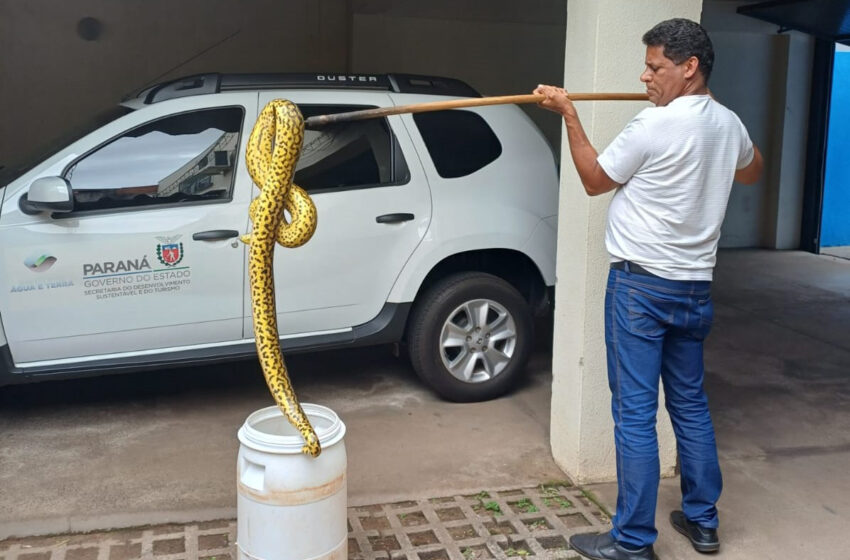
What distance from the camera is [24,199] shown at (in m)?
4.33

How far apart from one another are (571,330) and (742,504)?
3.64ft

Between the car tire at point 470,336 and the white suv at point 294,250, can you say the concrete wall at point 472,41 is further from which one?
the car tire at point 470,336

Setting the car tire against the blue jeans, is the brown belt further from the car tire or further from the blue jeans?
the car tire

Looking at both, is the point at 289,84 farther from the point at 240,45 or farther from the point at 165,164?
the point at 240,45

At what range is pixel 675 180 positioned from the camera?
3.07 metres

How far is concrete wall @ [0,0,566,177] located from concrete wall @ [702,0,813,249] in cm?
259

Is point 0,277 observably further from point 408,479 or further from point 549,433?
point 549,433

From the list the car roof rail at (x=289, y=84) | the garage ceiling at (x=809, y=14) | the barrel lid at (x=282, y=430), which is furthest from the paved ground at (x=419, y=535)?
the garage ceiling at (x=809, y=14)

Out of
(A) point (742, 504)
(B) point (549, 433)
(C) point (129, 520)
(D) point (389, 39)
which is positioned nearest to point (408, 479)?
(B) point (549, 433)

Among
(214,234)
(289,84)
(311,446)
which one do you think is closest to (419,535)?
(311,446)

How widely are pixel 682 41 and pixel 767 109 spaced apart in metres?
8.94

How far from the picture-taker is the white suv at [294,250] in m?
4.40

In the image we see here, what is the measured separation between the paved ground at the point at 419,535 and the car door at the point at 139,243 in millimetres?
1244

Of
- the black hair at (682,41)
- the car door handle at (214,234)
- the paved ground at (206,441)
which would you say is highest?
the black hair at (682,41)
